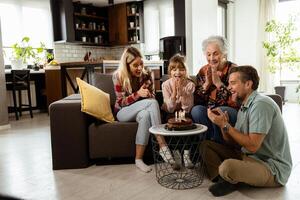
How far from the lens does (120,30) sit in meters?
7.57

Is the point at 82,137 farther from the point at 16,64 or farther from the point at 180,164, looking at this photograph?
the point at 16,64

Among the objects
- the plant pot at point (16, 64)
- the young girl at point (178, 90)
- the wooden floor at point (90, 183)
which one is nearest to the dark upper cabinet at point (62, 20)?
the plant pot at point (16, 64)

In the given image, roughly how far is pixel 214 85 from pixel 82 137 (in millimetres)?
1201

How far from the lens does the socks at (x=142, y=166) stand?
7.83 feet

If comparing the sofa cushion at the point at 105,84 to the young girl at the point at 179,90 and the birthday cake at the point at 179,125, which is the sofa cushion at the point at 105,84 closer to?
the young girl at the point at 179,90

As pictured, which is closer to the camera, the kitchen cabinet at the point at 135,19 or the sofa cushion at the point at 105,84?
the sofa cushion at the point at 105,84

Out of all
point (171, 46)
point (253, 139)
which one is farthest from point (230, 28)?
point (253, 139)

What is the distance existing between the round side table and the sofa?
0.21 m

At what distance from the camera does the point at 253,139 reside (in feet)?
5.91

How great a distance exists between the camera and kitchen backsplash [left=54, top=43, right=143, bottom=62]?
680cm

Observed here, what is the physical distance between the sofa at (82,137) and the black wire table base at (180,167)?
201 millimetres

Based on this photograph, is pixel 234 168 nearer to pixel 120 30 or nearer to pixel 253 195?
pixel 253 195

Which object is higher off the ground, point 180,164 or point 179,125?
point 179,125

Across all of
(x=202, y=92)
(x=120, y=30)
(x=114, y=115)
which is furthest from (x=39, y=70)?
(x=202, y=92)
